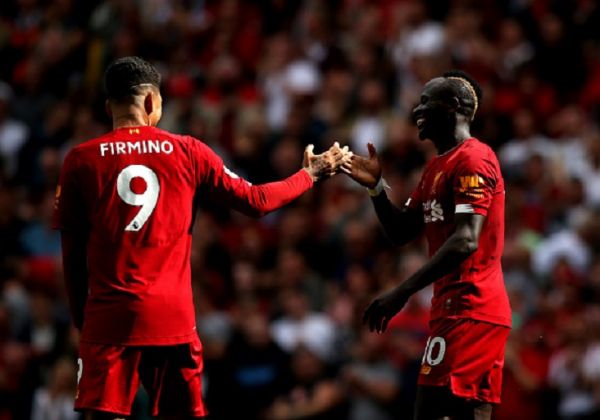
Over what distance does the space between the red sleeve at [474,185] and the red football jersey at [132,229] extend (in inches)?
51.8

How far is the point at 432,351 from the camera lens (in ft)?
20.2

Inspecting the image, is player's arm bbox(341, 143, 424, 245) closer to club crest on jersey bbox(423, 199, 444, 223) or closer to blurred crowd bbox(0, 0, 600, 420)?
club crest on jersey bbox(423, 199, 444, 223)

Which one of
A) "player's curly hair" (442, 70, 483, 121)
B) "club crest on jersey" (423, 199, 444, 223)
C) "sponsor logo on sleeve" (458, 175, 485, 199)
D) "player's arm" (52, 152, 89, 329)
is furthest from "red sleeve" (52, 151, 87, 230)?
"player's curly hair" (442, 70, 483, 121)

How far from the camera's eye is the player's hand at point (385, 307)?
19.5 ft

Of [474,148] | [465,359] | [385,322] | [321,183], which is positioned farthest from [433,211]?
[321,183]

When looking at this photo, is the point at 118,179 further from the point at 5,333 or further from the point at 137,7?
the point at 137,7

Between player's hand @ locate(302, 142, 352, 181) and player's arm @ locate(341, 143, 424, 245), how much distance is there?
0.20ft

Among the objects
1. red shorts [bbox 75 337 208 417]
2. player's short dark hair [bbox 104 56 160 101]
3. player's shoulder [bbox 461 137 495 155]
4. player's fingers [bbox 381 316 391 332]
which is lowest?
red shorts [bbox 75 337 208 417]

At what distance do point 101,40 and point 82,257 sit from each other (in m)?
10.0

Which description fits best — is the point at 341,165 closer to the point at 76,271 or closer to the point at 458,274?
the point at 458,274

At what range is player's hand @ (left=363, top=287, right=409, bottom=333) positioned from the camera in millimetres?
5930

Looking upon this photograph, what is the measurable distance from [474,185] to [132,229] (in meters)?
1.66

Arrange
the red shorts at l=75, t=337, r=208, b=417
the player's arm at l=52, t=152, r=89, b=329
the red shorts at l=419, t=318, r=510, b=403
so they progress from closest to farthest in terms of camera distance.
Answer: the red shorts at l=75, t=337, r=208, b=417, the player's arm at l=52, t=152, r=89, b=329, the red shorts at l=419, t=318, r=510, b=403

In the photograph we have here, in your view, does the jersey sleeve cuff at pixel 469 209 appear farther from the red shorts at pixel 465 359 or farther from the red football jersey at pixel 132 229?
the red football jersey at pixel 132 229
